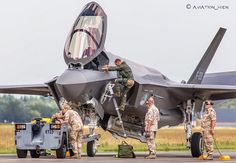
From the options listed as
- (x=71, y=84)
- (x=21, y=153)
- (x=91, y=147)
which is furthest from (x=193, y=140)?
(x=21, y=153)

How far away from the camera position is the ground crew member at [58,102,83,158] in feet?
85.8

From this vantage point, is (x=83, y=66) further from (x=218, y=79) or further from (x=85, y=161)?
(x=218, y=79)

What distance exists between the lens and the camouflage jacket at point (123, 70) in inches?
1069

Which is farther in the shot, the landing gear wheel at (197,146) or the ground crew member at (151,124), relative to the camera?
the landing gear wheel at (197,146)

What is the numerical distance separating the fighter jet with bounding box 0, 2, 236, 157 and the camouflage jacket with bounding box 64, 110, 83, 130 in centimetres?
38

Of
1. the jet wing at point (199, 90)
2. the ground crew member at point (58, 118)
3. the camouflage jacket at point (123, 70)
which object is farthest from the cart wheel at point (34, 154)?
the jet wing at point (199, 90)

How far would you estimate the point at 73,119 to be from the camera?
26.3m

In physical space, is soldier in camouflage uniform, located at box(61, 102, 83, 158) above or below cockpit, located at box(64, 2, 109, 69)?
below

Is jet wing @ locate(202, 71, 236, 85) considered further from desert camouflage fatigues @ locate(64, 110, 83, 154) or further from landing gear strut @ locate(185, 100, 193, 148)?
desert camouflage fatigues @ locate(64, 110, 83, 154)

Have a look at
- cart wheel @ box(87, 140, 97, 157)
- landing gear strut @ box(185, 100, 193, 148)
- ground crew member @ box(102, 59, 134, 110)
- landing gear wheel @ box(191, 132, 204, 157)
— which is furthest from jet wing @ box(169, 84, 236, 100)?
cart wheel @ box(87, 140, 97, 157)

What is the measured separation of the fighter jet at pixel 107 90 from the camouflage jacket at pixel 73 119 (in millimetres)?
382

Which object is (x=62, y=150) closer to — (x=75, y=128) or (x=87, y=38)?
(x=75, y=128)

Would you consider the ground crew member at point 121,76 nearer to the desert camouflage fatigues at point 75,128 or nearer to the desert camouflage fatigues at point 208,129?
the desert camouflage fatigues at point 75,128

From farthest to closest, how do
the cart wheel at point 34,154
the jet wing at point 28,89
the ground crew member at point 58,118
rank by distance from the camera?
the jet wing at point 28,89, the cart wheel at point 34,154, the ground crew member at point 58,118
